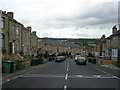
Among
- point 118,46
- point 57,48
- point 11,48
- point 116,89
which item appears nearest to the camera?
point 116,89

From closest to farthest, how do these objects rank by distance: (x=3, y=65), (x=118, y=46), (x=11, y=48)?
(x=3, y=65), (x=11, y=48), (x=118, y=46)

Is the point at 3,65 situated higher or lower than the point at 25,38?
lower

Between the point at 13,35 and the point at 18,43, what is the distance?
14.4 ft

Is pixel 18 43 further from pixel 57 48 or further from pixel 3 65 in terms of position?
pixel 57 48

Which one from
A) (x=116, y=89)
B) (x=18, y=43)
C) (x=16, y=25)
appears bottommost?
(x=116, y=89)

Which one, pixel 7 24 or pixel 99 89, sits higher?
pixel 7 24

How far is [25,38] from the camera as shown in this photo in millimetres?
58594

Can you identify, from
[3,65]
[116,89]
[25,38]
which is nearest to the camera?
[116,89]

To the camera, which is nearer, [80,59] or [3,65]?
[3,65]

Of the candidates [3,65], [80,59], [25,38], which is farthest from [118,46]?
[3,65]

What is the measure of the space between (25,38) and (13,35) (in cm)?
1205

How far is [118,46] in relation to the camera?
177 feet

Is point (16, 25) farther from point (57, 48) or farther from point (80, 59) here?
point (57, 48)

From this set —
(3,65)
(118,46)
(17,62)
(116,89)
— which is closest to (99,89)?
(116,89)
